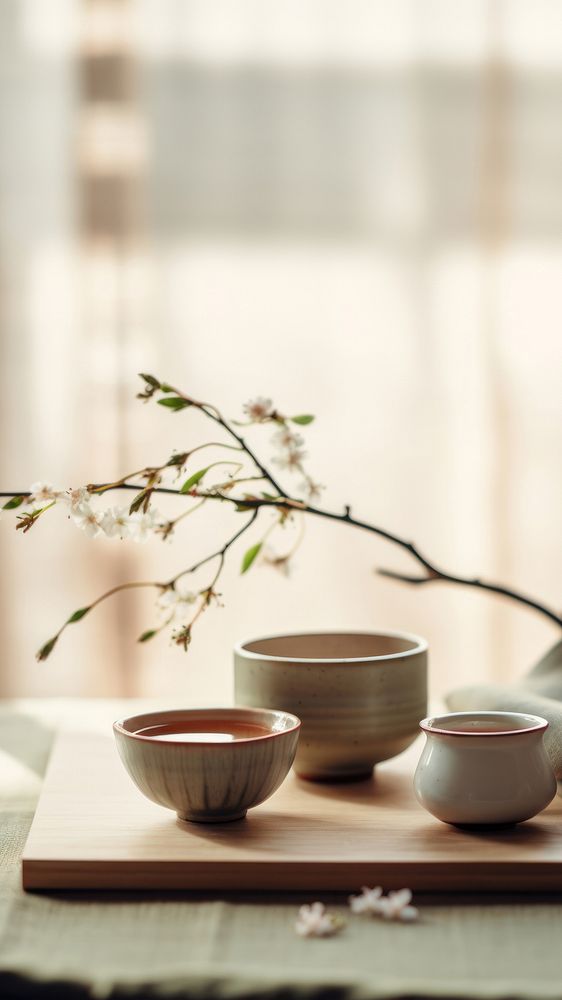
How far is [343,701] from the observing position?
0.90 m

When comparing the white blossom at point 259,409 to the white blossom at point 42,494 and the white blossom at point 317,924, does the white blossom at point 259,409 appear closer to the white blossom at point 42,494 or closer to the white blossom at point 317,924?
the white blossom at point 42,494

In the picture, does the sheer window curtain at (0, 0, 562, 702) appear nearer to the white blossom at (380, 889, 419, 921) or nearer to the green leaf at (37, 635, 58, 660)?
the green leaf at (37, 635, 58, 660)

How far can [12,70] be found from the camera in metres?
2.03

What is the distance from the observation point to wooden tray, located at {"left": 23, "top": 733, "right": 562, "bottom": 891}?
2.38 feet

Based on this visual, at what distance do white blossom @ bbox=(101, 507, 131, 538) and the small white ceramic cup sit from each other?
27cm

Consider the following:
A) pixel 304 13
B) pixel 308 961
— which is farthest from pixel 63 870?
pixel 304 13

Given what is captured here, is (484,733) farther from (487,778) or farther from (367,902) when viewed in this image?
(367,902)

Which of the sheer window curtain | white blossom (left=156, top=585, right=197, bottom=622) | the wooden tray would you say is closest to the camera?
the wooden tray

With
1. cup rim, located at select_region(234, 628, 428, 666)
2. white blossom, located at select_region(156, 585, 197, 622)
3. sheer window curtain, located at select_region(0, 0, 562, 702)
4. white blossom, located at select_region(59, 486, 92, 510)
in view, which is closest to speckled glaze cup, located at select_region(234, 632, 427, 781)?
cup rim, located at select_region(234, 628, 428, 666)

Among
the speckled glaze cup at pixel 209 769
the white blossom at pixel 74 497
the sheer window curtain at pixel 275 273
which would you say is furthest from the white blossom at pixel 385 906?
the sheer window curtain at pixel 275 273

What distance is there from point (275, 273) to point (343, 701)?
1.30 meters

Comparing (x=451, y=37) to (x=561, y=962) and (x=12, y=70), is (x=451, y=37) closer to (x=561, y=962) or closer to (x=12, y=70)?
(x=12, y=70)

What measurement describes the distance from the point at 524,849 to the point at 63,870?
303 millimetres

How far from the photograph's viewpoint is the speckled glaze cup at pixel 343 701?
0.90 meters
